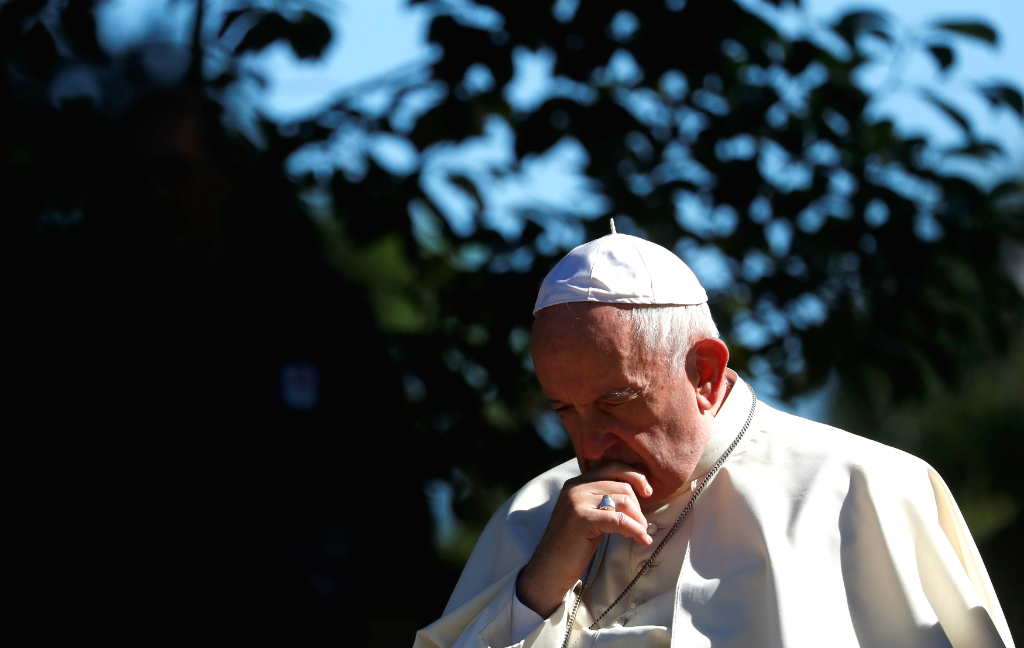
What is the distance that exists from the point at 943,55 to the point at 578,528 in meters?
2.77

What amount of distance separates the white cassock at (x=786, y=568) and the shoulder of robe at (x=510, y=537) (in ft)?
0.23

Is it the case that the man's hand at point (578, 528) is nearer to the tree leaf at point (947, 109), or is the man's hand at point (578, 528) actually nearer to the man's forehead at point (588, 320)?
the man's forehead at point (588, 320)

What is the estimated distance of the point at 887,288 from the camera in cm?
399

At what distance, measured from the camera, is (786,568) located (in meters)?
2.31

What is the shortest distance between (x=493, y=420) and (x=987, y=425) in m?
23.9

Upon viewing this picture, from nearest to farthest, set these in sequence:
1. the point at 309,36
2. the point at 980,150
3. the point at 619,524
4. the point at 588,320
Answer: the point at 619,524
the point at 588,320
the point at 309,36
the point at 980,150

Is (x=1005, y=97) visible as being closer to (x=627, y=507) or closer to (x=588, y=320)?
(x=588, y=320)

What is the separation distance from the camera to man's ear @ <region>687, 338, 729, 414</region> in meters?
2.46

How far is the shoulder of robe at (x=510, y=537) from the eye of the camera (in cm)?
279

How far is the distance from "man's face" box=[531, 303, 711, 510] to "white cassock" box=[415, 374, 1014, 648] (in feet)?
0.67

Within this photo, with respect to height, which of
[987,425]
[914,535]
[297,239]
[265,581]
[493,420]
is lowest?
[987,425]

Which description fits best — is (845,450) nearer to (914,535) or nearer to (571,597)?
(914,535)

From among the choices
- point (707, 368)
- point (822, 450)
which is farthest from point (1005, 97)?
point (707, 368)

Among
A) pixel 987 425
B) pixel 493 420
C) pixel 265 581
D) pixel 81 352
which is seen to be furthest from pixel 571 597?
pixel 987 425
